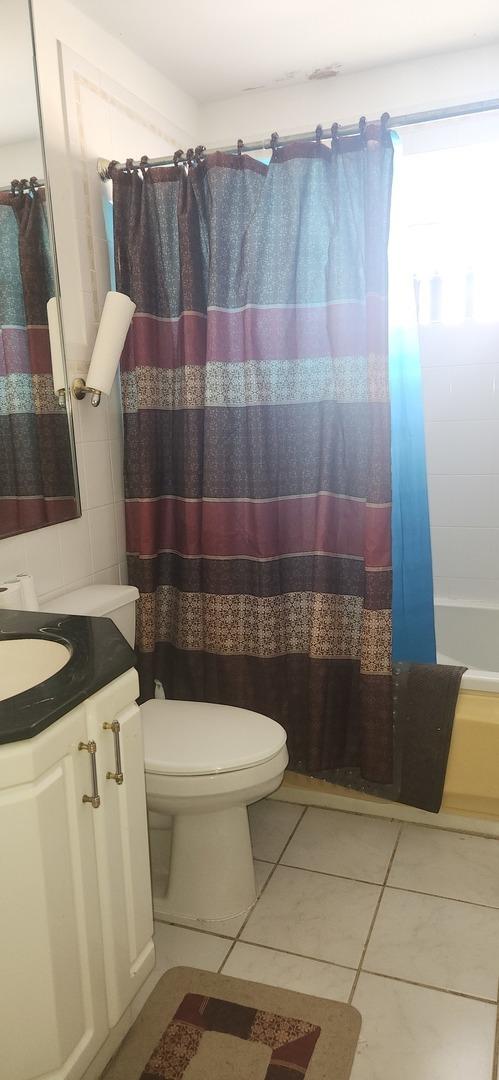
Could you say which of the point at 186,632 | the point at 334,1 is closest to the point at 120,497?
the point at 186,632

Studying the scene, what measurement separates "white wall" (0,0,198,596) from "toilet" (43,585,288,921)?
0.57 feet

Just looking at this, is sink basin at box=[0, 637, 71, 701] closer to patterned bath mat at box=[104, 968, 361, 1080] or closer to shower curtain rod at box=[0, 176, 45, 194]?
patterned bath mat at box=[104, 968, 361, 1080]

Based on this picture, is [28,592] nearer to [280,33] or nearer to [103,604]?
[103,604]

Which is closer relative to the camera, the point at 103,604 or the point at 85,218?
the point at 103,604

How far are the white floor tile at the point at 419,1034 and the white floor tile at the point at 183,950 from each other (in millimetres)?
341

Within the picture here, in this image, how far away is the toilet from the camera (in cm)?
166

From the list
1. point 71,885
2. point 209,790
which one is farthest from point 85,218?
point 71,885

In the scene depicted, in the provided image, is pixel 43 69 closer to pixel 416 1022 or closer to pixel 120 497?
pixel 120 497

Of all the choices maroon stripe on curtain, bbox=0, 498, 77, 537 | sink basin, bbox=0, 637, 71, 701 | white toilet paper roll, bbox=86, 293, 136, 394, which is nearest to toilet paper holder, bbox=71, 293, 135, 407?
white toilet paper roll, bbox=86, 293, 136, 394

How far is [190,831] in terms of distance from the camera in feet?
5.94

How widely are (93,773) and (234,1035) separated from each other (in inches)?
28.6

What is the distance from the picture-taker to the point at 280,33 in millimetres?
2184

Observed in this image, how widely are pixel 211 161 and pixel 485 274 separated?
46.3 inches

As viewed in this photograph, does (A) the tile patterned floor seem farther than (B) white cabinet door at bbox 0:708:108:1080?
Yes
